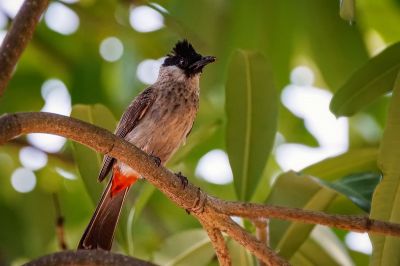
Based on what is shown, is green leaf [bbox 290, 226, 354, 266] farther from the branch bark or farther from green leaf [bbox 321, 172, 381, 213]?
the branch bark

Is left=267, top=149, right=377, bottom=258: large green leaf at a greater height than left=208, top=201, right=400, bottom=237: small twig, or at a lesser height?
greater

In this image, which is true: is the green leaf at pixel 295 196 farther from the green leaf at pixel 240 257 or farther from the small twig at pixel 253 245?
the small twig at pixel 253 245

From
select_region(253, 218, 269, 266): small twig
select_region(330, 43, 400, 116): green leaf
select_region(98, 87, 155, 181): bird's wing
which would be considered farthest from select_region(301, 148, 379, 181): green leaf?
select_region(98, 87, 155, 181): bird's wing

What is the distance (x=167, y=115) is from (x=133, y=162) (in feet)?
4.14

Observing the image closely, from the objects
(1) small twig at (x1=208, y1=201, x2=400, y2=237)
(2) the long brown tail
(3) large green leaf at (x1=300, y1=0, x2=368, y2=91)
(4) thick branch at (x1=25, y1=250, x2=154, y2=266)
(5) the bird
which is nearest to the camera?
(4) thick branch at (x1=25, y1=250, x2=154, y2=266)

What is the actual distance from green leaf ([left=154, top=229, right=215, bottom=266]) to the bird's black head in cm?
77

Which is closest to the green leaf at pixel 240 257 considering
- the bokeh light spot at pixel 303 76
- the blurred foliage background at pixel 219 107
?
the blurred foliage background at pixel 219 107

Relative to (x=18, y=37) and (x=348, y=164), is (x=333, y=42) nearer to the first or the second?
(x=348, y=164)

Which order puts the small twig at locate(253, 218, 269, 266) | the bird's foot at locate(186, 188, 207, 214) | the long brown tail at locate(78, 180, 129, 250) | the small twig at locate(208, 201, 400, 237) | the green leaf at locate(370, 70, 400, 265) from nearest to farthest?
the small twig at locate(208, 201, 400, 237)
the bird's foot at locate(186, 188, 207, 214)
the green leaf at locate(370, 70, 400, 265)
the small twig at locate(253, 218, 269, 266)
the long brown tail at locate(78, 180, 129, 250)

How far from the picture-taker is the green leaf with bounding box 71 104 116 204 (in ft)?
10.4

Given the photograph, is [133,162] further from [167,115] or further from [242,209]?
[167,115]

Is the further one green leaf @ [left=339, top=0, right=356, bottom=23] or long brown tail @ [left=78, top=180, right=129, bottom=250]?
long brown tail @ [left=78, top=180, right=129, bottom=250]

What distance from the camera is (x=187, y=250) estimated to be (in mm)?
Answer: 3203

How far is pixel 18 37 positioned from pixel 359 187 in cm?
138
